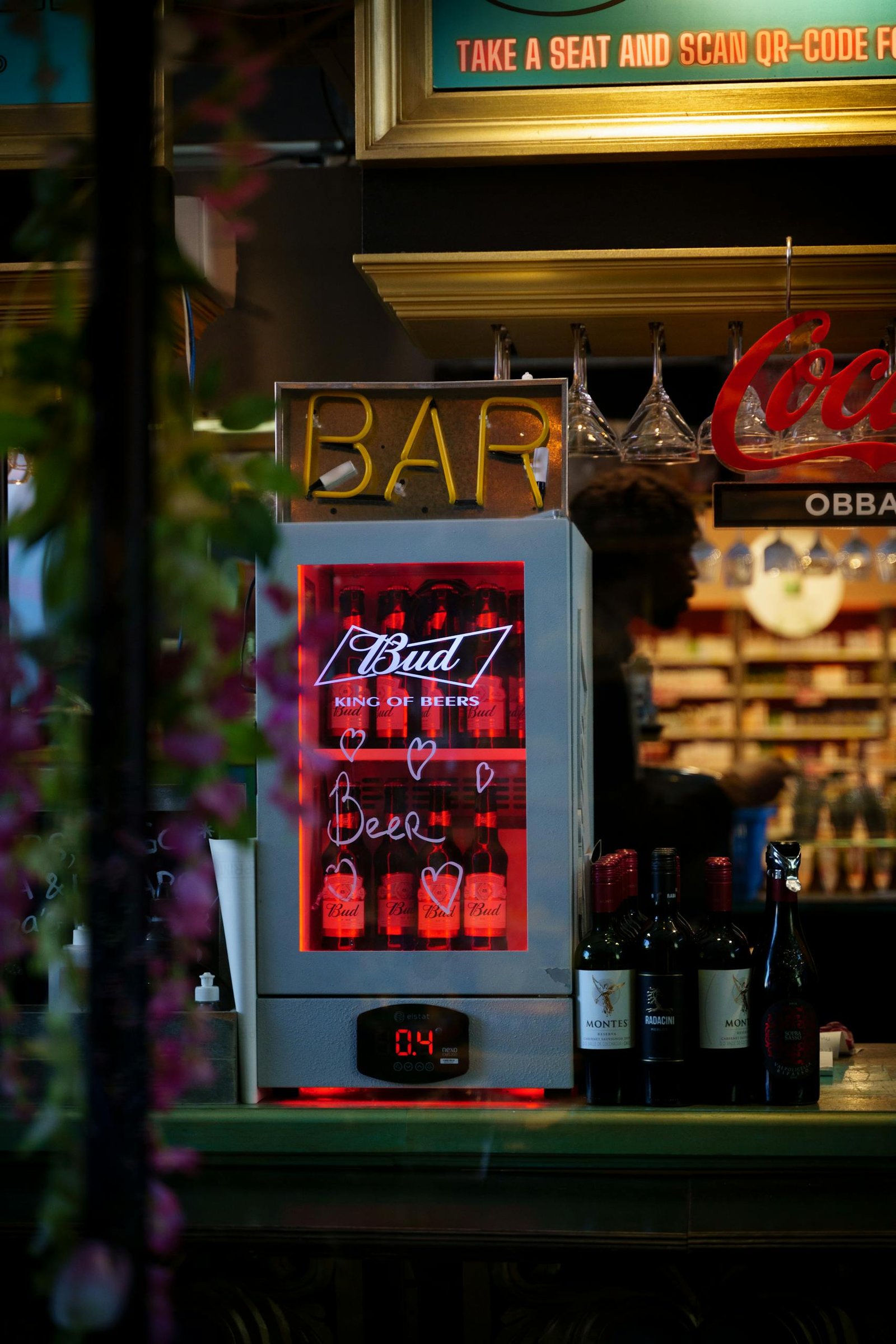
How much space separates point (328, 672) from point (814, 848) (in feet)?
11.6

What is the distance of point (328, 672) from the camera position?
8.14ft

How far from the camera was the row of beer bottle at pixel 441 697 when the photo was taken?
8.09 ft

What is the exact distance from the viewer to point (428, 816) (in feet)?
8.05

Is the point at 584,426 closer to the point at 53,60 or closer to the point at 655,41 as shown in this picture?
the point at 655,41

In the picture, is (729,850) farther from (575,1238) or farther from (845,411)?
(575,1238)

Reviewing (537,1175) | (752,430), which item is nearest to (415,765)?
(537,1175)

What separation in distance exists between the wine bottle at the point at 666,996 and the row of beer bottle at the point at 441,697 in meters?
0.39

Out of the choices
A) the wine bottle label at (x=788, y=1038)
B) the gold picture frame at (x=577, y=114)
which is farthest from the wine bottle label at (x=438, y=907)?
the gold picture frame at (x=577, y=114)

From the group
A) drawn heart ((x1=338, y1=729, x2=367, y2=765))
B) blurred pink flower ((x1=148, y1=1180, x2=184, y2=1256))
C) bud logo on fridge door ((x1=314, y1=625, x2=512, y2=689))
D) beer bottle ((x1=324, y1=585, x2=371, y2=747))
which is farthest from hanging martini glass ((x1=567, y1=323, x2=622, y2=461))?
blurred pink flower ((x1=148, y1=1180, x2=184, y2=1256))

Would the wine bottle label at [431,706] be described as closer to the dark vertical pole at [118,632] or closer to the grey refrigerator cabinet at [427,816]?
the grey refrigerator cabinet at [427,816]

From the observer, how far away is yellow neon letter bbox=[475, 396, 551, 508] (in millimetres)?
2525

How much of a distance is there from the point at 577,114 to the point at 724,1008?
1812 mm

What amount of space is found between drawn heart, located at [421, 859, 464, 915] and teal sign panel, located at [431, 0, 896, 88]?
161 centimetres

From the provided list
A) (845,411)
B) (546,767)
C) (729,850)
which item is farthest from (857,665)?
(546,767)
